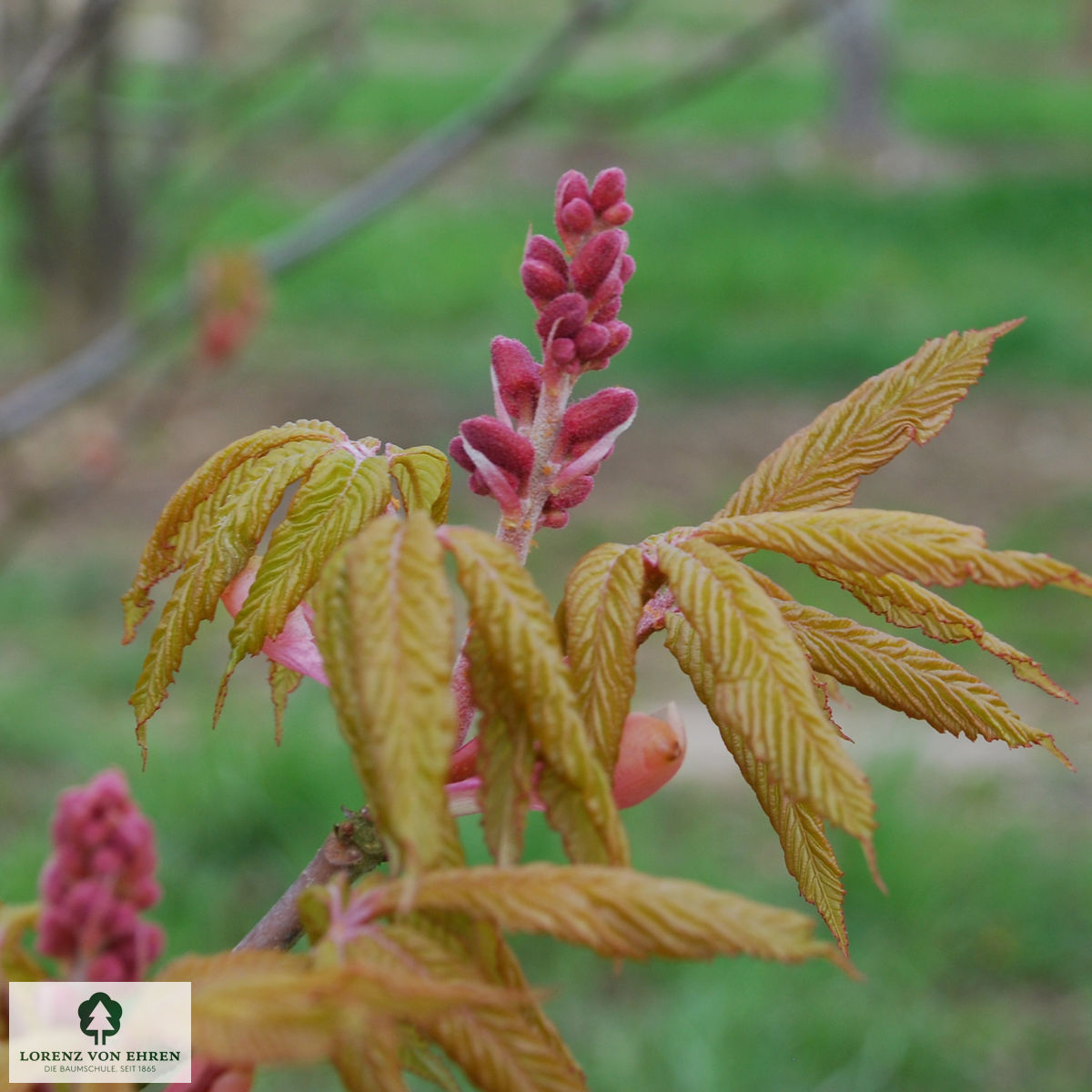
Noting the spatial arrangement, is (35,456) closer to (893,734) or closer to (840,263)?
(893,734)

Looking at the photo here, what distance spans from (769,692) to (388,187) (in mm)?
1735

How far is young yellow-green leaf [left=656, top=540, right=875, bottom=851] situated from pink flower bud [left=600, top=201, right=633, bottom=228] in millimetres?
196

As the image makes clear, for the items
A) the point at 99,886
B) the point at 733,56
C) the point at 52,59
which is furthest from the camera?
the point at 733,56

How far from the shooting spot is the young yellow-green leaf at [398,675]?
515 mm

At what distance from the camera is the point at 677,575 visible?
0.64m

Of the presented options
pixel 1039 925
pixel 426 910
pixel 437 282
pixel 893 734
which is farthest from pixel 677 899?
pixel 437 282

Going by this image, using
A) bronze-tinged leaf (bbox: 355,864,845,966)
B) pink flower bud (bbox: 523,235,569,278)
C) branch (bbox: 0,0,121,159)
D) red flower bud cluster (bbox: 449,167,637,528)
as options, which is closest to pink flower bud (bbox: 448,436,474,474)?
red flower bud cluster (bbox: 449,167,637,528)

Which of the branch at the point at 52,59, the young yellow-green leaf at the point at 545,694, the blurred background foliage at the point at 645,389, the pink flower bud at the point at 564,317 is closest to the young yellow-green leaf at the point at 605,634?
the young yellow-green leaf at the point at 545,694

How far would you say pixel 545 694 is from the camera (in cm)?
56

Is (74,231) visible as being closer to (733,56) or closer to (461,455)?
(733,56)

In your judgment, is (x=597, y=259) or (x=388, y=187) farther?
(x=388, y=187)

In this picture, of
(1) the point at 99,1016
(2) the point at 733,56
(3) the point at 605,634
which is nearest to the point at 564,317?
(3) the point at 605,634

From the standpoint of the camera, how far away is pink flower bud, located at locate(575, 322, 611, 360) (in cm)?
69

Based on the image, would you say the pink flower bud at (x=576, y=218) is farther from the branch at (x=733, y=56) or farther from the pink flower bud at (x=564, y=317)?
the branch at (x=733, y=56)
